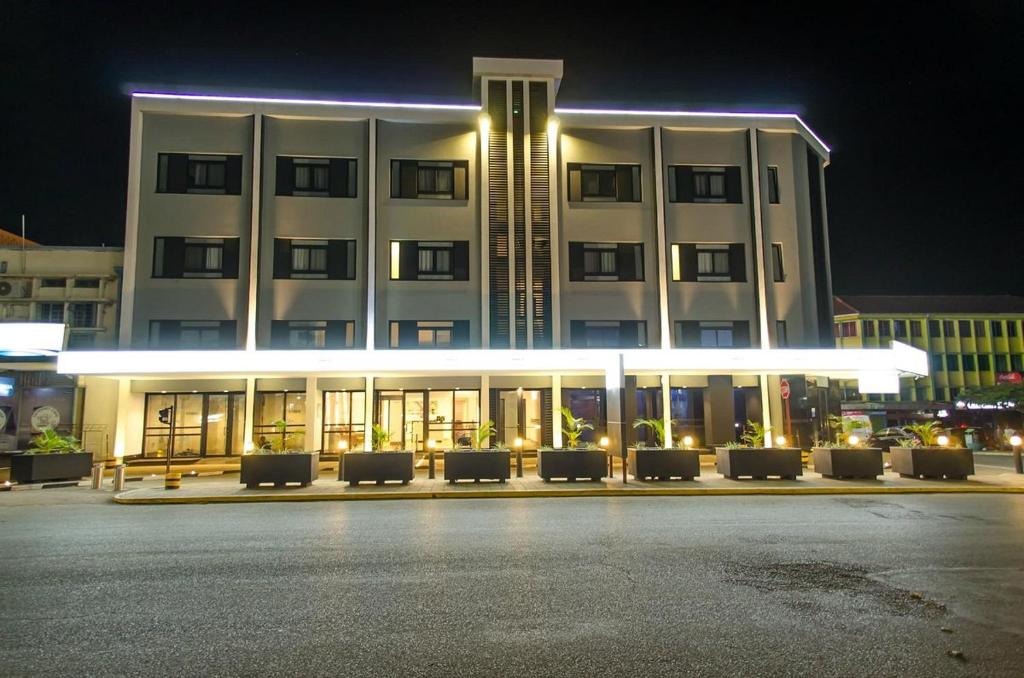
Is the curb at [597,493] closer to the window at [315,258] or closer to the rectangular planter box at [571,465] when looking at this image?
the rectangular planter box at [571,465]

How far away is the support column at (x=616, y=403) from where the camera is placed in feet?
60.4

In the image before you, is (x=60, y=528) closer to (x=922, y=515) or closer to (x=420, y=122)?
(x=922, y=515)

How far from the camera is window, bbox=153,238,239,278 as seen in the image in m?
25.8

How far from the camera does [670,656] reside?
16.6ft

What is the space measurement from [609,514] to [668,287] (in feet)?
52.5

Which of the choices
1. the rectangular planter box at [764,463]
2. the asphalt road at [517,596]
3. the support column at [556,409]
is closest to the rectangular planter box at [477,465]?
the asphalt road at [517,596]

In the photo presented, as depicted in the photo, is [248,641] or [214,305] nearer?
[248,641]

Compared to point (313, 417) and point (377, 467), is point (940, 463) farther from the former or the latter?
point (313, 417)

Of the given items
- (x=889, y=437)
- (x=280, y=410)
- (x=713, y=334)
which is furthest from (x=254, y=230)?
(x=889, y=437)

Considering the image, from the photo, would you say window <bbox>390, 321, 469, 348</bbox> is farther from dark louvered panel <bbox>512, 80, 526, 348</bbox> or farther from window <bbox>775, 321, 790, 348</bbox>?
window <bbox>775, 321, 790, 348</bbox>

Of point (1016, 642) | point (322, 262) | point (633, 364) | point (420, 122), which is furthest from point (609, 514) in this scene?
point (420, 122)

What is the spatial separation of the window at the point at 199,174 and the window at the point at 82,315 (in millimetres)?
6521

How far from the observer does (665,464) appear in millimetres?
18203

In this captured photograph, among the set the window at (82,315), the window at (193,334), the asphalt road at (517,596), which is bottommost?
the asphalt road at (517,596)
